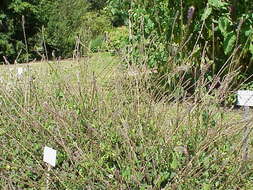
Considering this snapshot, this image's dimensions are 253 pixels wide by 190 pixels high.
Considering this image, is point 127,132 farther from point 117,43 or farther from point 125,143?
point 117,43

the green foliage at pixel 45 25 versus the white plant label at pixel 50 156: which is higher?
the white plant label at pixel 50 156

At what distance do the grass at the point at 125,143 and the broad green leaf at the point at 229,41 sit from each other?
1748 millimetres

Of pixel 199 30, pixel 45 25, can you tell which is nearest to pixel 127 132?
pixel 199 30

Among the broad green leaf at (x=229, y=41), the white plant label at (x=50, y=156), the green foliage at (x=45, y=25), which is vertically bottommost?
the green foliage at (x=45, y=25)

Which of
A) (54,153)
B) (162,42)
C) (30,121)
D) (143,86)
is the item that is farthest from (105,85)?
(162,42)

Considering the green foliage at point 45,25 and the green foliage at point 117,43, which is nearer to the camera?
the green foliage at point 117,43

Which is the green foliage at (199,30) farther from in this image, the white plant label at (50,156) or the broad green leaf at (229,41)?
the white plant label at (50,156)

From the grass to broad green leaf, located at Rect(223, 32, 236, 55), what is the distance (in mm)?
1748

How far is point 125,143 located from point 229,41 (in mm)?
2459

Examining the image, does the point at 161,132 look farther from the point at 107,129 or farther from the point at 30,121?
the point at 30,121

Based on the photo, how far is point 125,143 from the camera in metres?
2.23

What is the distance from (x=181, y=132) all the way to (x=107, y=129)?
1.39 ft

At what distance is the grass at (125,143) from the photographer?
216 centimetres

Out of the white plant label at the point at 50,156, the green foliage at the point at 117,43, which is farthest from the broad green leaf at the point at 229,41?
the white plant label at the point at 50,156
